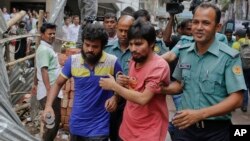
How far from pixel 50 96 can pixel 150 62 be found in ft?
3.02

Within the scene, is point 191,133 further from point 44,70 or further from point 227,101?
point 44,70

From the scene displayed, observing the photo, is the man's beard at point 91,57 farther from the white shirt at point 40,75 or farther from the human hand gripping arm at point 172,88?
the white shirt at point 40,75

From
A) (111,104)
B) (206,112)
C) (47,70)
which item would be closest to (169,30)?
(47,70)

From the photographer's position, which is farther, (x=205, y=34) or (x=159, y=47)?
(x=159, y=47)

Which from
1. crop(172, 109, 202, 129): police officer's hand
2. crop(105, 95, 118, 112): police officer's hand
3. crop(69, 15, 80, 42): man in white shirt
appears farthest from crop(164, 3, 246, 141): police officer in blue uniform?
crop(69, 15, 80, 42): man in white shirt

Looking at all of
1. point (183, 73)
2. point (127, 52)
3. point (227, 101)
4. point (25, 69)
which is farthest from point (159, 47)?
point (25, 69)

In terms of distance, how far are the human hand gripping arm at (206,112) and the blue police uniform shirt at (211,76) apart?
0.06 metres

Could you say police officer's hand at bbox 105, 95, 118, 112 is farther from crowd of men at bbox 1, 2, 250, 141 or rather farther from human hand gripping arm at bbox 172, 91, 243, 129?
human hand gripping arm at bbox 172, 91, 243, 129

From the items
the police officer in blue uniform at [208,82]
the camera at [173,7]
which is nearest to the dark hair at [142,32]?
the police officer in blue uniform at [208,82]

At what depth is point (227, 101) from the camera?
277cm

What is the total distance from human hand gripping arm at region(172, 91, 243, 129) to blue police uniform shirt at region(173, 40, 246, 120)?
6 cm

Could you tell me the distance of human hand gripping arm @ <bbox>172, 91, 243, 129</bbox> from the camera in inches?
105

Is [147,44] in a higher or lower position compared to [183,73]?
higher

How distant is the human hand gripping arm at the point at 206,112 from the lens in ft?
8.71
